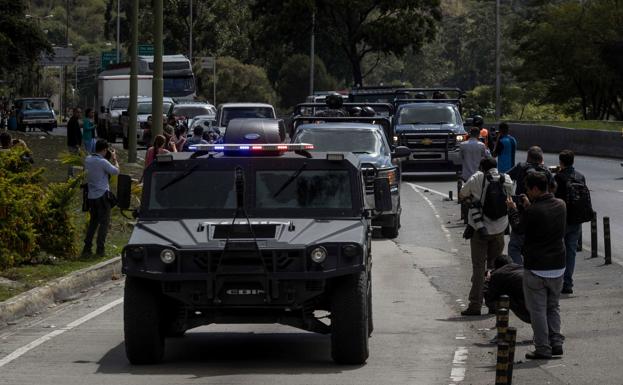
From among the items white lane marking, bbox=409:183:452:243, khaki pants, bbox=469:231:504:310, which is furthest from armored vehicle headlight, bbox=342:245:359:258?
white lane marking, bbox=409:183:452:243

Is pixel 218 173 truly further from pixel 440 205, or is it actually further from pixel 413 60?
pixel 413 60

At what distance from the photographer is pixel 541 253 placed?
1188 cm

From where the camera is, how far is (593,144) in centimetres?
5031

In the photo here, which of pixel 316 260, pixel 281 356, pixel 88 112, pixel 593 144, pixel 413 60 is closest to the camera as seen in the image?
pixel 316 260

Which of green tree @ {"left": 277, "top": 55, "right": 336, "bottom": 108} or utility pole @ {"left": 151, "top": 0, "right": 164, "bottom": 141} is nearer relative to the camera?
utility pole @ {"left": 151, "top": 0, "right": 164, "bottom": 141}

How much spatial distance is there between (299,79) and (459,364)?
83.9m

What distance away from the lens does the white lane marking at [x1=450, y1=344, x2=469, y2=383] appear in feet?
37.1

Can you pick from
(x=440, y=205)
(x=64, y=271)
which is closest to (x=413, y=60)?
(x=440, y=205)

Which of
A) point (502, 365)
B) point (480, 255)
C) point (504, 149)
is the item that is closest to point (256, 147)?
point (480, 255)

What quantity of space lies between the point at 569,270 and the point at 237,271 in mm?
6609

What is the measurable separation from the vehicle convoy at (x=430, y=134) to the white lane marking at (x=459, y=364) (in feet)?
80.9

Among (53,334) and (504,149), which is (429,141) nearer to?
(504,149)

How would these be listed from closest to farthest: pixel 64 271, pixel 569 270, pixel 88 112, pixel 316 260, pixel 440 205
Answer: pixel 316 260 → pixel 569 270 → pixel 64 271 → pixel 440 205 → pixel 88 112

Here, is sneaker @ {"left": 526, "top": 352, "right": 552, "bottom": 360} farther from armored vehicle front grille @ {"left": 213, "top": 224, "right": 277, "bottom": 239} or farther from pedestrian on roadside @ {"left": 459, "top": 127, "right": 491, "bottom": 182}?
pedestrian on roadside @ {"left": 459, "top": 127, "right": 491, "bottom": 182}
